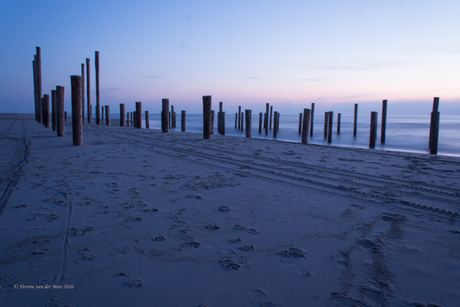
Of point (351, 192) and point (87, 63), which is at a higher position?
point (87, 63)

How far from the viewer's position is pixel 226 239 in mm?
2168

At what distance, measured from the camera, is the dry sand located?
→ 154 cm

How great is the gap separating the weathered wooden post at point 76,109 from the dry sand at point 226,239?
3.35 metres

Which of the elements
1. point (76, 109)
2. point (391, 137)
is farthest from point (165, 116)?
point (391, 137)

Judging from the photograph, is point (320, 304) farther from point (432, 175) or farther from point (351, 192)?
point (432, 175)

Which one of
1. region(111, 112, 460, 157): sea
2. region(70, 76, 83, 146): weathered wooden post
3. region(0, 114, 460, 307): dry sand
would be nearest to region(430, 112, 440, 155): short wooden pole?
region(111, 112, 460, 157): sea

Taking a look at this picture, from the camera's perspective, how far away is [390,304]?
4.79 feet

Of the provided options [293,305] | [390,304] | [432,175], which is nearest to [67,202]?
[293,305]

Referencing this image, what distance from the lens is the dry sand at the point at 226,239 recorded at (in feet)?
5.06

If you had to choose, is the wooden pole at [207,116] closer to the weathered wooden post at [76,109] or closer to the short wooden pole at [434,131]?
the weathered wooden post at [76,109]

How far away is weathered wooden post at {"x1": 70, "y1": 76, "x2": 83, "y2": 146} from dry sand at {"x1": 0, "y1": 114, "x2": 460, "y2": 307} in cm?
335

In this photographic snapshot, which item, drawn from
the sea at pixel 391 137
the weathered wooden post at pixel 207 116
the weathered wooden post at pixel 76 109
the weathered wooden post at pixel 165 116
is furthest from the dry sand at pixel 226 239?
the sea at pixel 391 137

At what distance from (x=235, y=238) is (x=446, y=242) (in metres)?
1.67

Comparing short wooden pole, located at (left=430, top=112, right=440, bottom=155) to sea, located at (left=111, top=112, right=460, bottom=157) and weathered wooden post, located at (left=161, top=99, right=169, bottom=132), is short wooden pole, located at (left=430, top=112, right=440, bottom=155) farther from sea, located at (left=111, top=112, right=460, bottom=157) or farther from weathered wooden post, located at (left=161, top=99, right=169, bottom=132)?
weathered wooden post, located at (left=161, top=99, right=169, bottom=132)
